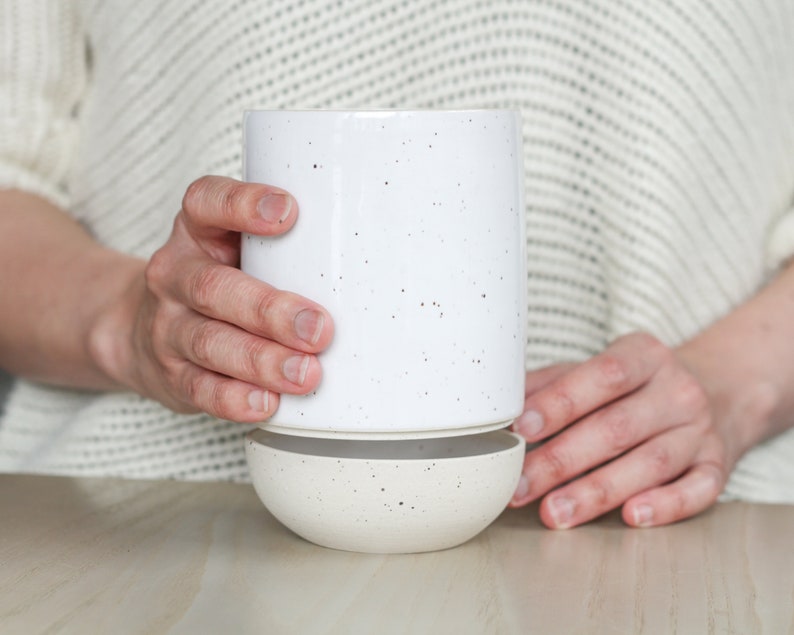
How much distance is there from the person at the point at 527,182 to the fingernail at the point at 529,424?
0.04 metres

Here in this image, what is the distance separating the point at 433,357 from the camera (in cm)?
53

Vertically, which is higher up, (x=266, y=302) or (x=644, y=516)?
(x=266, y=302)

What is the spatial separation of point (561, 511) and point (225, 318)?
0.26 m

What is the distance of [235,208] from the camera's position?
0.56m

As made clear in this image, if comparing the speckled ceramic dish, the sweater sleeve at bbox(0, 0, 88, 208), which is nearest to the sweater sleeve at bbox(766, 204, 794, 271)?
the speckled ceramic dish

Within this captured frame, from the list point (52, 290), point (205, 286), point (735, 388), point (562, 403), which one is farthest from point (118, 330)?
point (735, 388)

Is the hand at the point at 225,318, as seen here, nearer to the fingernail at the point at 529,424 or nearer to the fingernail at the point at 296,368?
the fingernail at the point at 296,368

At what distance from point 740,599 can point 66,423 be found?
0.67 metres

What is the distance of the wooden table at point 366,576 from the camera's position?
511 millimetres

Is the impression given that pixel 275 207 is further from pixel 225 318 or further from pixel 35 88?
pixel 35 88

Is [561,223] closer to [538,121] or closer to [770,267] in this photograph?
[538,121]

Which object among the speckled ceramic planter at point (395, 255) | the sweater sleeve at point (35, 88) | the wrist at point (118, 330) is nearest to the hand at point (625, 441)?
the speckled ceramic planter at point (395, 255)

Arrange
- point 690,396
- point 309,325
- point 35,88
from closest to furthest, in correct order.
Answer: point 309,325, point 690,396, point 35,88

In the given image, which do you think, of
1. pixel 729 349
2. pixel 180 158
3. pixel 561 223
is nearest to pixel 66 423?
pixel 180 158
